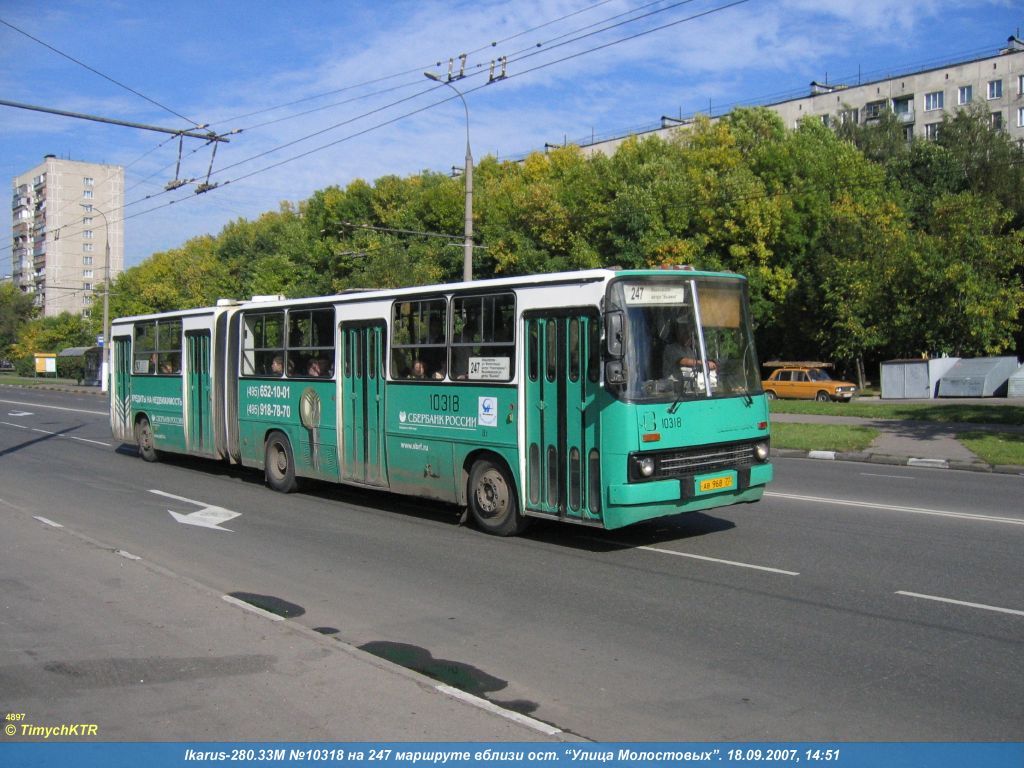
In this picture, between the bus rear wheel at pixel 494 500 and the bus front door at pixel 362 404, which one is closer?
the bus rear wheel at pixel 494 500

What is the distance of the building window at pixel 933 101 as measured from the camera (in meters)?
68.1

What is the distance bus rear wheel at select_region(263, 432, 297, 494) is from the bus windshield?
22.6 feet

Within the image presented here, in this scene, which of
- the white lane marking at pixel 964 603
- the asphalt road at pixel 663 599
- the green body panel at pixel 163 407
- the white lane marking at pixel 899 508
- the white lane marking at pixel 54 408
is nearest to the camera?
the asphalt road at pixel 663 599

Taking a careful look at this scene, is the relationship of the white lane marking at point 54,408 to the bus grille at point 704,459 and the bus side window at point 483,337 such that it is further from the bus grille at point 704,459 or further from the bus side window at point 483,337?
the bus grille at point 704,459

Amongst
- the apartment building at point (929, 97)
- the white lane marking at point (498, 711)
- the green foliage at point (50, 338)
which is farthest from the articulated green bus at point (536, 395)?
the green foliage at point (50, 338)

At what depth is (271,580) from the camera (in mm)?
8617

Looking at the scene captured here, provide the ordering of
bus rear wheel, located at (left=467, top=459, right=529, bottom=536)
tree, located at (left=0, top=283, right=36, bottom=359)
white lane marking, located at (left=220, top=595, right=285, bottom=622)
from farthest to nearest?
1. tree, located at (left=0, top=283, right=36, bottom=359)
2. bus rear wheel, located at (left=467, top=459, right=529, bottom=536)
3. white lane marking, located at (left=220, top=595, right=285, bottom=622)

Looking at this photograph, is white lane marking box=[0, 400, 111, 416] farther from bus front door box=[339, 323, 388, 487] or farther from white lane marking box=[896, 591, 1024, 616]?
white lane marking box=[896, 591, 1024, 616]

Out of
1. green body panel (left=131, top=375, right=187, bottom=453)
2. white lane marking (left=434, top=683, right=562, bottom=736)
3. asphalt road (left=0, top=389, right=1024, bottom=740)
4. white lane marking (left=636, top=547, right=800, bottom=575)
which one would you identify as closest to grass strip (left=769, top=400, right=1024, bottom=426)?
asphalt road (left=0, top=389, right=1024, bottom=740)

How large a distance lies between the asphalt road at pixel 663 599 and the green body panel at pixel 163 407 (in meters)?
3.60

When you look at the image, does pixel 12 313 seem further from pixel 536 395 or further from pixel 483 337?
pixel 536 395

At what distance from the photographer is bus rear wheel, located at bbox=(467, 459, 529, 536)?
10.4 m

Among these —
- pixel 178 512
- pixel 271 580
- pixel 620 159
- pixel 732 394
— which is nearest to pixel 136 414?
pixel 178 512

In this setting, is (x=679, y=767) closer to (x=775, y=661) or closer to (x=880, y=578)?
(x=775, y=661)
